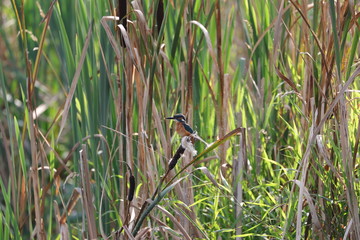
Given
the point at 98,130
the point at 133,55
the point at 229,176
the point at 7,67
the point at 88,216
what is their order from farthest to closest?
the point at 7,67 < the point at 229,176 < the point at 98,130 < the point at 88,216 < the point at 133,55

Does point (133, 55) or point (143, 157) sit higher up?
point (133, 55)

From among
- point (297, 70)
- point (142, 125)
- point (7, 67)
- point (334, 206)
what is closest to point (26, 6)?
point (7, 67)

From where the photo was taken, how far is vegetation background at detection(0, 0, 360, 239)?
143 cm

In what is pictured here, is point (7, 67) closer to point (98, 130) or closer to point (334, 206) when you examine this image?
point (98, 130)

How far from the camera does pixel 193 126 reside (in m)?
1.71

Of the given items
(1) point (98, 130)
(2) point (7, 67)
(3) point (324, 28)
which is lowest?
(2) point (7, 67)

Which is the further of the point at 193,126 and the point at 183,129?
the point at 193,126

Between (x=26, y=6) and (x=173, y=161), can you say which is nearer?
(x=173, y=161)

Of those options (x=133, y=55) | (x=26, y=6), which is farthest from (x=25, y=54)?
(x=26, y=6)

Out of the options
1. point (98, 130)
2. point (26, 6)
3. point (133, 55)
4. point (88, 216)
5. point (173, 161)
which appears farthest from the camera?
point (26, 6)

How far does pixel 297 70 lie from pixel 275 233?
572 mm

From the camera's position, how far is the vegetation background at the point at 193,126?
1.43m

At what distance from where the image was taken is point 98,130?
1.66 meters

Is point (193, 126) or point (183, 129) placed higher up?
point (183, 129)
